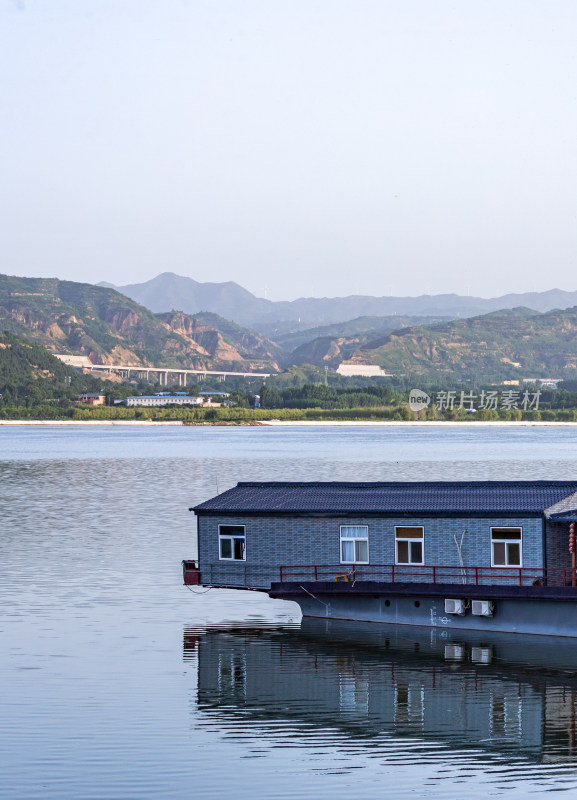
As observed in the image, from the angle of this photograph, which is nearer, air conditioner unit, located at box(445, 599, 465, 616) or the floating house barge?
the floating house barge

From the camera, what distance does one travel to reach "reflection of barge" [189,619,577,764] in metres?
25.8

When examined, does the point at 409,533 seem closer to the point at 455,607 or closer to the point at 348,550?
the point at 348,550

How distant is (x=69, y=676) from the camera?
30.7 metres

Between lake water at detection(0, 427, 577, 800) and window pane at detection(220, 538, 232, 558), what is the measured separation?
2341 millimetres

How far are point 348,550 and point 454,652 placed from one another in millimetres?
4664

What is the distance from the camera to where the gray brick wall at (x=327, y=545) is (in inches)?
1350

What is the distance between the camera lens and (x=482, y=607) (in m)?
33.2

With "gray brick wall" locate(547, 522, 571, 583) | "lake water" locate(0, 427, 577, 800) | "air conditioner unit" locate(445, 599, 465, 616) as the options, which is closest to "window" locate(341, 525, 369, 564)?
"lake water" locate(0, 427, 577, 800)

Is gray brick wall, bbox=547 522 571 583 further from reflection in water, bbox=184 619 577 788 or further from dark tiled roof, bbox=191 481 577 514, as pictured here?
reflection in water, bbox=184 619 577 788

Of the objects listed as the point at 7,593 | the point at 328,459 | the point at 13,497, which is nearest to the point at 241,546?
the point at 7,593

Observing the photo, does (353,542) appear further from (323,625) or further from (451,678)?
(451,678)

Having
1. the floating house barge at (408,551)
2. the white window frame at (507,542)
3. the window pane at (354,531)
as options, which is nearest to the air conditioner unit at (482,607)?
the floating house barge at (408,551)

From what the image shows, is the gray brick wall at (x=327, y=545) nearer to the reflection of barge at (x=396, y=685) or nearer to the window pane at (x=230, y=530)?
the window pane at (x=230, y=530)

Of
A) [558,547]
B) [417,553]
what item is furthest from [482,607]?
[558,547]
